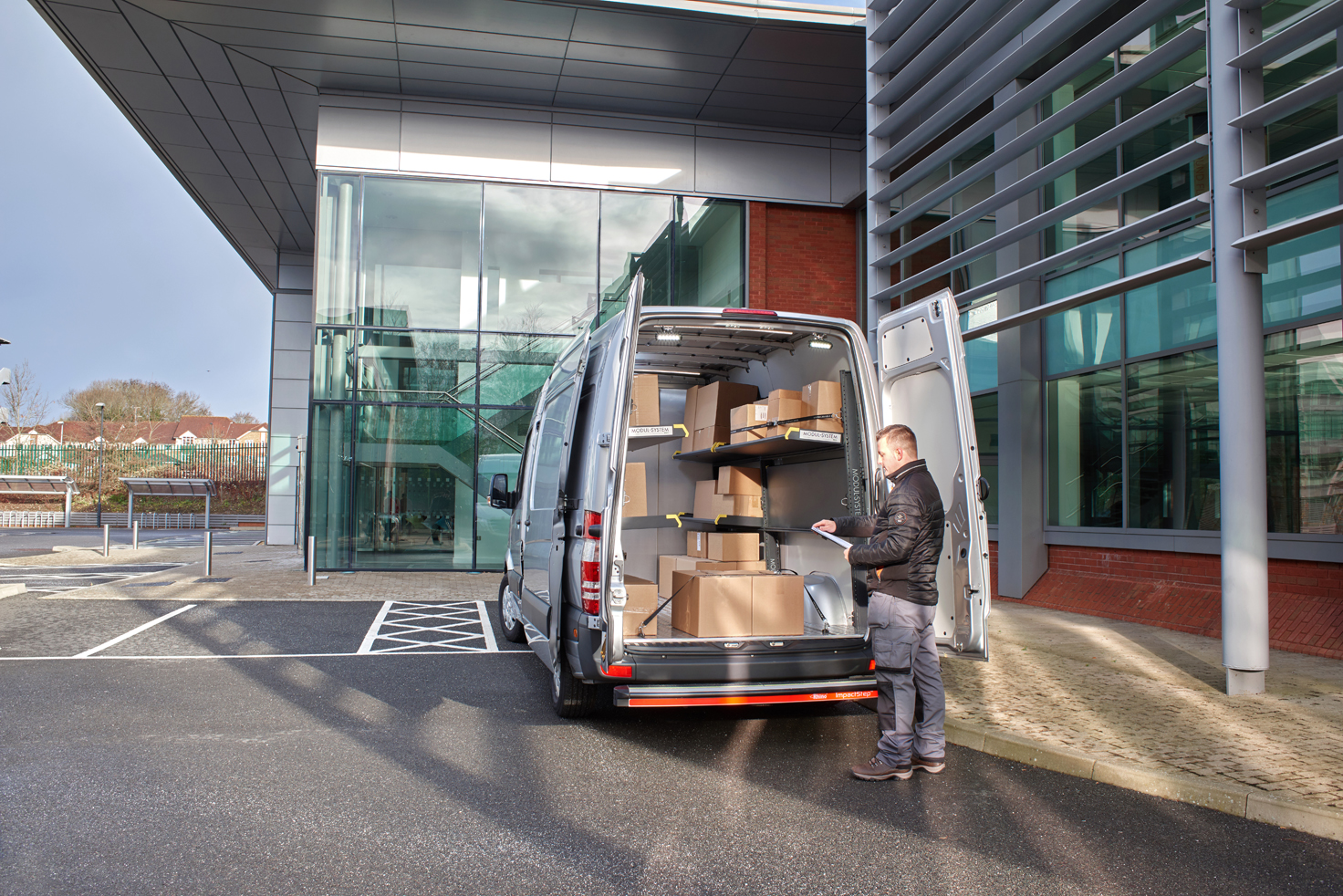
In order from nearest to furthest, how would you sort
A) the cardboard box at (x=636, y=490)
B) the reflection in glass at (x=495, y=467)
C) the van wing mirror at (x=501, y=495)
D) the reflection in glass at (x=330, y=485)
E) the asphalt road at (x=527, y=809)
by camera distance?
the asphalt road at (x=527, y=809)
the cardboard box at (x=636, y=490)
the van wing mirror at (x=501, y=495)
the reflection in glass at (x=330, y=485)
the reflection in glass at (x=495, y=467)

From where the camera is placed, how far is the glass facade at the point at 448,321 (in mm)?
15195

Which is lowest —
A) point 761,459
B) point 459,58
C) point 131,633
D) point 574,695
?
point 131,633

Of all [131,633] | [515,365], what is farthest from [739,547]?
[515,365]

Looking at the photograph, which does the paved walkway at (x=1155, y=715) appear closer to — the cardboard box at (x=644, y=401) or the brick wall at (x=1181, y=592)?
the brick wall at (x=1181, y=592)

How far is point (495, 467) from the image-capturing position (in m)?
15.6

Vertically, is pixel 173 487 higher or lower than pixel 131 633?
higher

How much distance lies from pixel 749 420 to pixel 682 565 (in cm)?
118

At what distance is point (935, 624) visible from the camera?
5.32 metres

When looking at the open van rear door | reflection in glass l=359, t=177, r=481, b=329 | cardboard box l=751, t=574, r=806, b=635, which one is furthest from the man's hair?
reflection in glass l=359, t=177, r=481, b=329

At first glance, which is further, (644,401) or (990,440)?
(990,440)

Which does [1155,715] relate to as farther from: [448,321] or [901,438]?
[448,321]

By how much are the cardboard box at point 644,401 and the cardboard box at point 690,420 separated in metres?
1.07

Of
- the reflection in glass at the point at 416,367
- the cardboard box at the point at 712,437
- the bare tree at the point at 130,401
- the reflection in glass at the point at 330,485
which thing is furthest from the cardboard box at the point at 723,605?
the bare tree at the point at 130,401

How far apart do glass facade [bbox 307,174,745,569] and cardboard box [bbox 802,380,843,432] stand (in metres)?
9.66
